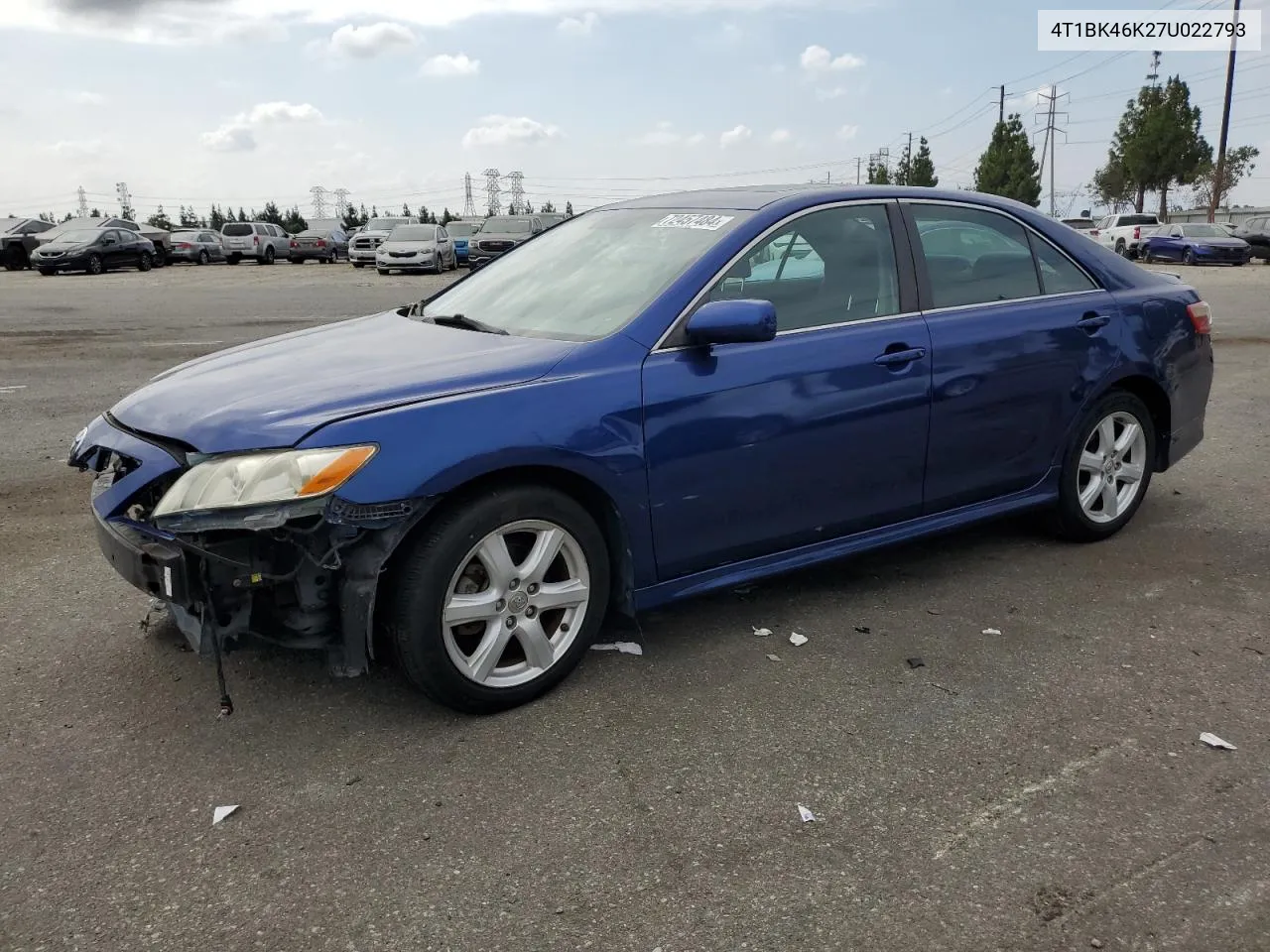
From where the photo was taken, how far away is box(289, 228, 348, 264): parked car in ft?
136

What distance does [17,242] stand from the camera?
31.6 meters

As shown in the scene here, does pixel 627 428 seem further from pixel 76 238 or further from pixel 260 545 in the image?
pixel 76 238

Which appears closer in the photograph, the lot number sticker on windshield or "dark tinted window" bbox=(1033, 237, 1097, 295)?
the lot number sticker on windshield

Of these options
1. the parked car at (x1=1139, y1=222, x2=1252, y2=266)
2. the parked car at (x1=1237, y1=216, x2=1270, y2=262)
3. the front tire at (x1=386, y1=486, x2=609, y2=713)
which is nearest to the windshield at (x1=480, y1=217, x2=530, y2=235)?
the parked car at (x1=1139, y1=222, x2=1252, y2=266)

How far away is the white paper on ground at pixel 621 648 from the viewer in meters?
3.77

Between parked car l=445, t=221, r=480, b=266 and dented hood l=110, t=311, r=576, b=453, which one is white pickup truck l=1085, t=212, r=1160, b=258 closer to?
parked car l=445, t=221, r=480, b=266

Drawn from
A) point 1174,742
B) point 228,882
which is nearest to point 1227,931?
point 1174,742

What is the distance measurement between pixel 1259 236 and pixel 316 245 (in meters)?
33.8

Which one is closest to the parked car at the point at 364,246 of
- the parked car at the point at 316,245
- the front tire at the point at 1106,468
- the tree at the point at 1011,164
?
the parked car at the point at 316,245

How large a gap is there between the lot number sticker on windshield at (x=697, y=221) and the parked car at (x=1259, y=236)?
3777 cm

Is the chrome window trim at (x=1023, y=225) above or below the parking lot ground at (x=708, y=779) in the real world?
above

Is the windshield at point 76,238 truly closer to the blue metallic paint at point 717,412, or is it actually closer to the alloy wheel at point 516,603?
the blue metallic paint at point 717,412

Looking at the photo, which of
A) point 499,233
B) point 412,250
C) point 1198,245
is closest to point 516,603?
point 412,250

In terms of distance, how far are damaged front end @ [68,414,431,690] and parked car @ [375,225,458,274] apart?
28.6 metres
